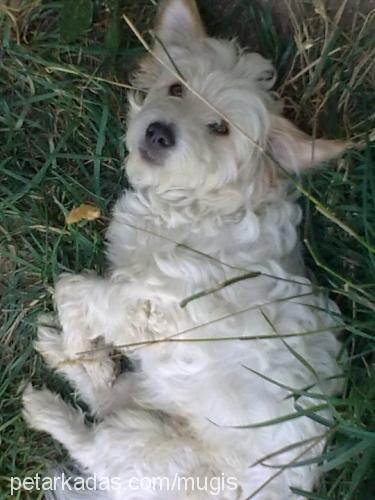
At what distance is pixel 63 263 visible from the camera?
11.6 ft

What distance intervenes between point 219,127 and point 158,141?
27 cm

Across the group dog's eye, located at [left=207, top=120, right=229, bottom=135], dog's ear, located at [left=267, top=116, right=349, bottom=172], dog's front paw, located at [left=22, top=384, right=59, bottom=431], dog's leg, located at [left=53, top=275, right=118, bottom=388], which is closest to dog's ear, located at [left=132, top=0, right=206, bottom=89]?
dog's eye, located at [left=207, top=120, right=229, bottom=135]

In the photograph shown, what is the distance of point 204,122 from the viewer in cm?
284

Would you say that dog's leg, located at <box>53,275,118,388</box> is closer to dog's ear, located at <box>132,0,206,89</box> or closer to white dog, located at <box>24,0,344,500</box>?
white dog, located at <box>24,0,344,500</box>

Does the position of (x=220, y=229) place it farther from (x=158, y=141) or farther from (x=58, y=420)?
(x=58, y=420)

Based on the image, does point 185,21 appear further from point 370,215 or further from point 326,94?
point 370,215

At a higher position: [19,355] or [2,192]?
[2,192]

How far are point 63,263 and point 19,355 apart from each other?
0.49 m

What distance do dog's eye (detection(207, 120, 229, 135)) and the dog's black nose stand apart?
0.19 metres

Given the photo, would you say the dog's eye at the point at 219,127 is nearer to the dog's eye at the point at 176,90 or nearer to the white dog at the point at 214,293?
the white dog at the point at 214,293

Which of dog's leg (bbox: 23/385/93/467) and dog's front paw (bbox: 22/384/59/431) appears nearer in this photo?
dog's leg (bbox: 23/385/93/467)

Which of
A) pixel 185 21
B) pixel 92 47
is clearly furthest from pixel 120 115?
pixel 185 21

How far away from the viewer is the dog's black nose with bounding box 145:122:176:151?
273 centimetres

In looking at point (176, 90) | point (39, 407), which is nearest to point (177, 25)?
point (176, 90)
